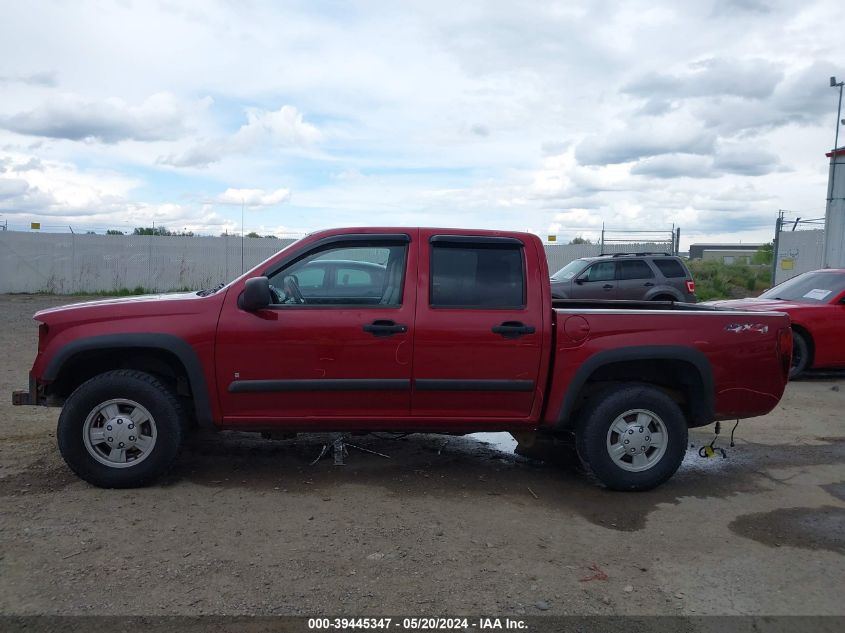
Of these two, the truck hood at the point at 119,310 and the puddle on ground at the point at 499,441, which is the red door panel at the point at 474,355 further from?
the truck hood at the point at 119,310

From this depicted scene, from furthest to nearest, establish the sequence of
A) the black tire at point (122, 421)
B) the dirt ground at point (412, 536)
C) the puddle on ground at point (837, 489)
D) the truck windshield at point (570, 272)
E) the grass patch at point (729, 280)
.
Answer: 1. the grass patch at point (729, 280)
2. the truck windshield at point (570, 272)
3. the puddle on ground at point (837, 489)
4. the black tire at point (122, 421)
5. the dirt ground at point (412, 536)

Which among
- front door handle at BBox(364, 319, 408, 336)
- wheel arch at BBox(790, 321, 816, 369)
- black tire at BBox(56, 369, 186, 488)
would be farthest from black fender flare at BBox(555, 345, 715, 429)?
wheel arch at BBox(790, 321, 816, 369)

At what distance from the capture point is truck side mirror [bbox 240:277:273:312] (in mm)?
4715

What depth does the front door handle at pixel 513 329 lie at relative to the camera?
493 centimetres

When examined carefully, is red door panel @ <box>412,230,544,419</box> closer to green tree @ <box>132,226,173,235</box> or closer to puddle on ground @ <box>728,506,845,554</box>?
puddle on ground @ <box>728,506,845,554</box>

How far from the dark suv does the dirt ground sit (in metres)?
8.83

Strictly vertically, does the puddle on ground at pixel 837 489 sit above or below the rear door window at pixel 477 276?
below

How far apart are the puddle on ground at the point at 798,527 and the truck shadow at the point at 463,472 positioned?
458mm

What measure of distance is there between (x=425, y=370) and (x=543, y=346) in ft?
2.74

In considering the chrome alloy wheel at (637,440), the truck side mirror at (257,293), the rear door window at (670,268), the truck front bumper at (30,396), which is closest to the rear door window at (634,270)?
the rear door window at (670,268)

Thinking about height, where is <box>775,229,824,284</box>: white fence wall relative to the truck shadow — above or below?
above

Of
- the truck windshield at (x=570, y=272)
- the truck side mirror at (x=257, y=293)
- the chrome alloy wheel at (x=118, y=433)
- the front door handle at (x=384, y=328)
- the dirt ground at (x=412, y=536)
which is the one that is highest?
the truck windshield at (x=570, y=272)

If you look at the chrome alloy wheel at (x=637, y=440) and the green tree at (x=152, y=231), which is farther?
the green tree at (x=152, y=231)

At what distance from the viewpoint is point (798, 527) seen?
4570 millimetres
